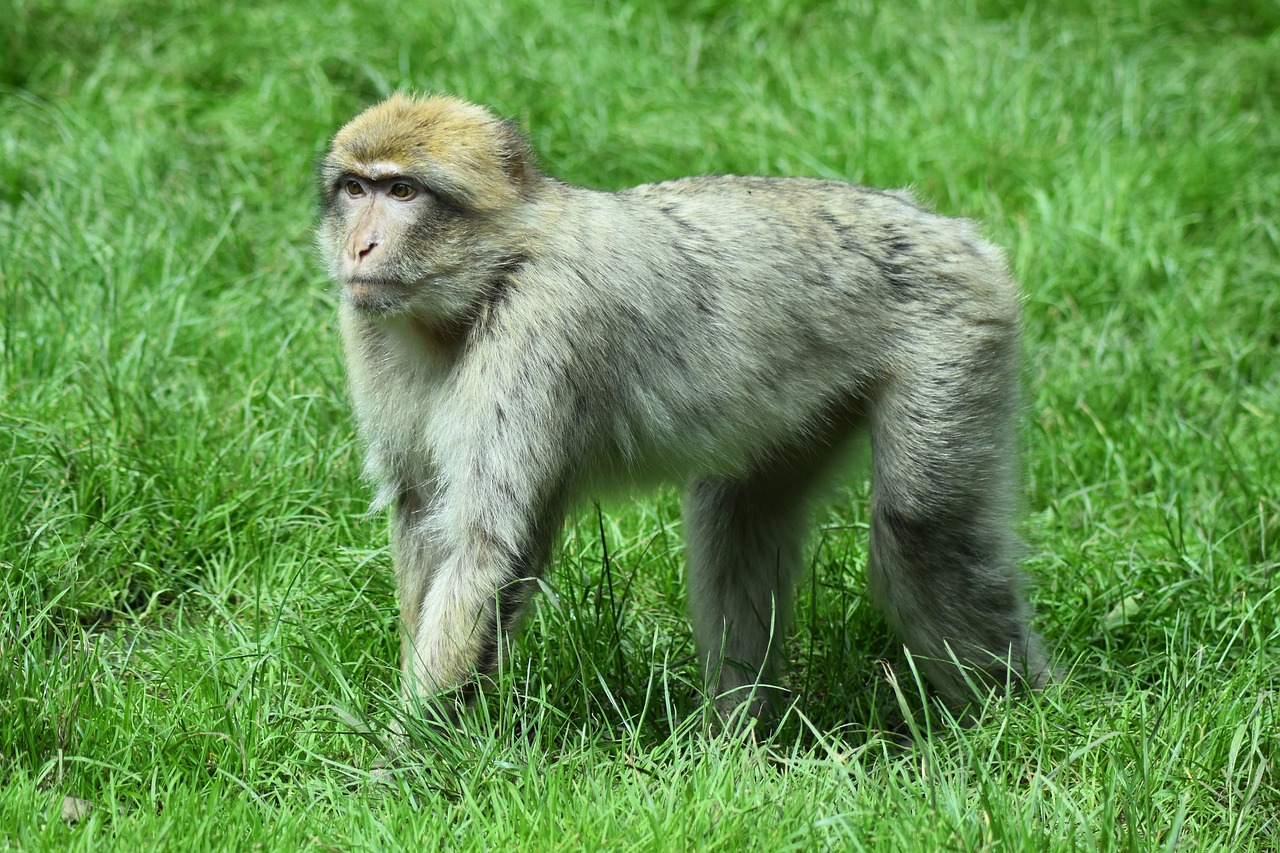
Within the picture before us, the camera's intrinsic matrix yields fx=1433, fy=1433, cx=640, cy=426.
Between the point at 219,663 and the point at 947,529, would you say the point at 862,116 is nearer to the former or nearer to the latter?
the point at 947,529

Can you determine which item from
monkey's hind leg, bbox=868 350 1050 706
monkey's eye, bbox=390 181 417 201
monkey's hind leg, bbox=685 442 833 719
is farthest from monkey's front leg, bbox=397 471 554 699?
monkey's hind leg, bbox=868 350 1050 706

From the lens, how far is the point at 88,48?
288 inches

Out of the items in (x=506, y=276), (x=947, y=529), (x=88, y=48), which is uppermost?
(x=88, y=48)

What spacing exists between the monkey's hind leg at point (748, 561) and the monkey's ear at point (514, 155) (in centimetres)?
114

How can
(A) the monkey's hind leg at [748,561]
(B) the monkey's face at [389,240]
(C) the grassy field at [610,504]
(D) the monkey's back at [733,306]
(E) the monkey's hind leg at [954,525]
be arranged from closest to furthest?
(C) the grassy field at [610,504] < (B) the monkey's face at [389,240] < (D) the monkey's back at [733,306] < (E) the monkey's hind leg at [954,525] < (A) the monkey's hind leg at [748,561]

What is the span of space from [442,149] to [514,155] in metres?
0.24

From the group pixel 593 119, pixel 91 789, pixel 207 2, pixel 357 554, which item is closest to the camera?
pixel 91 789

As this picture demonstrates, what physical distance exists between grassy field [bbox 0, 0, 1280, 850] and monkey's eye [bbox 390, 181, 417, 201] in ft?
3.92

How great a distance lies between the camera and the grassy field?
136 inches

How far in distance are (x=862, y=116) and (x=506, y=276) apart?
373cm

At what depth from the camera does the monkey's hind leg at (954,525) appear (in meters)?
4.08

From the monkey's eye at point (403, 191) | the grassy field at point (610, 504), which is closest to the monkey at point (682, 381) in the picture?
the monkey's eye at point (403, 191)

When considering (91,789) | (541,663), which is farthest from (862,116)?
(91,789)

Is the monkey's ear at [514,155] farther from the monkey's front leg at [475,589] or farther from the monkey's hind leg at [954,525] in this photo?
the monkey's hind leg at [954,525]
